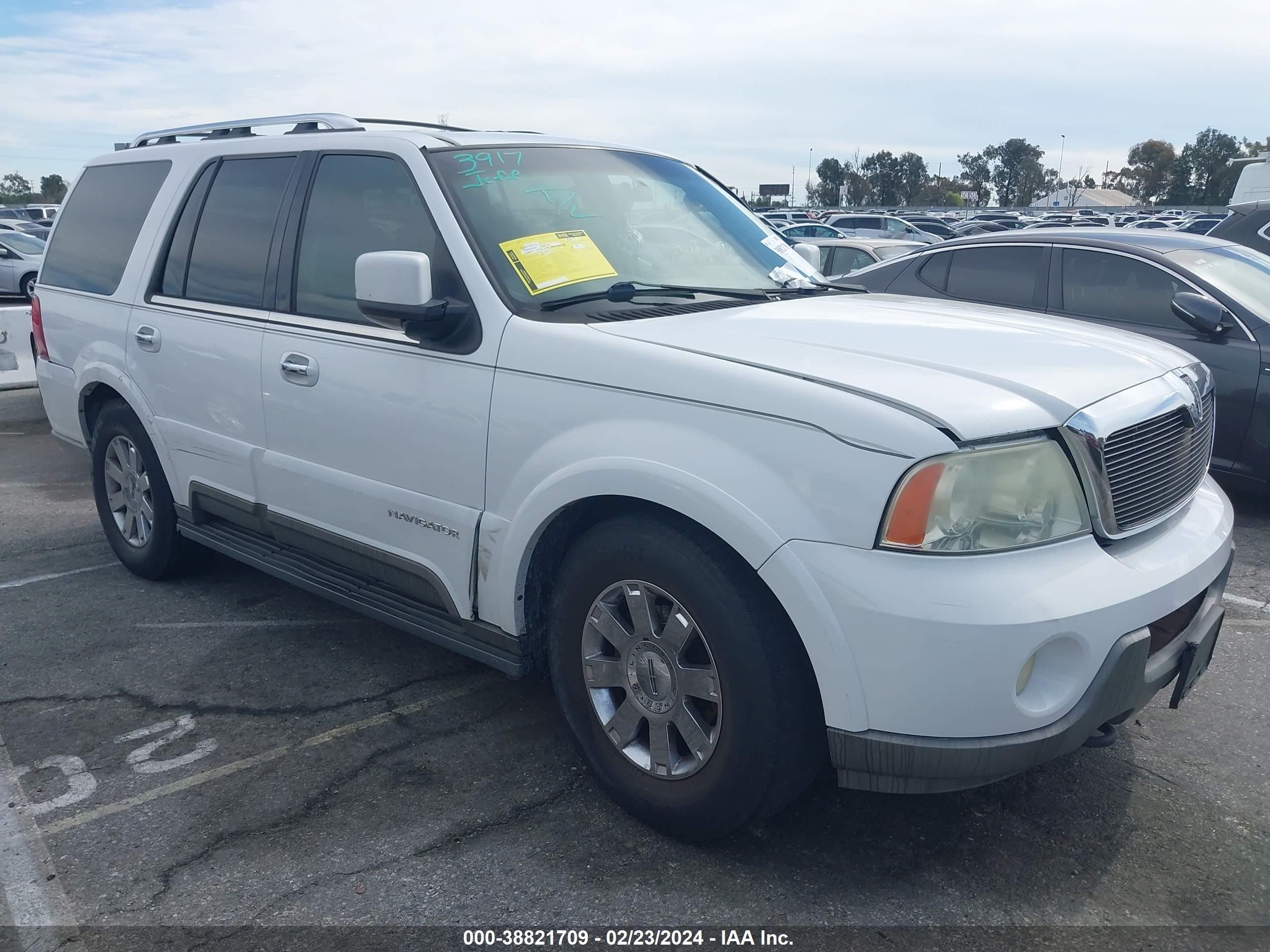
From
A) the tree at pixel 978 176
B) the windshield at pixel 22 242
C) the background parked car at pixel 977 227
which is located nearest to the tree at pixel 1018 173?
the tree at pixel 978 176

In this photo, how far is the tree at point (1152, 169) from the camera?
100 meters

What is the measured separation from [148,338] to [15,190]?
12192 cm

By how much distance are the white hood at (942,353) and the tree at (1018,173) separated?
112 metres

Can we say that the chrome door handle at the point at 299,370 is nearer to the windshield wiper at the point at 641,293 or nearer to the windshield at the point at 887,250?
the windshield wiper at the point at 641,293

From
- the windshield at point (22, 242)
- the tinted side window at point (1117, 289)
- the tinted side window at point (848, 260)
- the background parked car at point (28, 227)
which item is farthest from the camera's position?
the background parked car at point (28, 227)

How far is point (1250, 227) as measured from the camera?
338 inches

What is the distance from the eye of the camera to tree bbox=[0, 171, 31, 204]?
3755 inches

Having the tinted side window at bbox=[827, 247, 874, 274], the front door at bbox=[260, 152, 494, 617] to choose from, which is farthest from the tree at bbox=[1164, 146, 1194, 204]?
the front door at bbox=[260, 152, 494, 617]

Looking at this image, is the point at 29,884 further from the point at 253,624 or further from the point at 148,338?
the point at 148,338

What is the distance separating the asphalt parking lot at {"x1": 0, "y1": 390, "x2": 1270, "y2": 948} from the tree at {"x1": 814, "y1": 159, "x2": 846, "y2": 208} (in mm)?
111533

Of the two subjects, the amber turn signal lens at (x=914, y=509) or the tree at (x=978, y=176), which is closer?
the amber turn signal lens at (x=914, y=509)

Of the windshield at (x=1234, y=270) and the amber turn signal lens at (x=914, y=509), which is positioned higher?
the windshield at (x=1234, y=270)

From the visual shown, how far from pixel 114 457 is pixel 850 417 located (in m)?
3.97

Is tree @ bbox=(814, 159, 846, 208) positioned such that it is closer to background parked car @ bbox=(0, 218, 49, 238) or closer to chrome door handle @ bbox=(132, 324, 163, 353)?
background parked car @ bbox=(0, 218, 49, 238)
